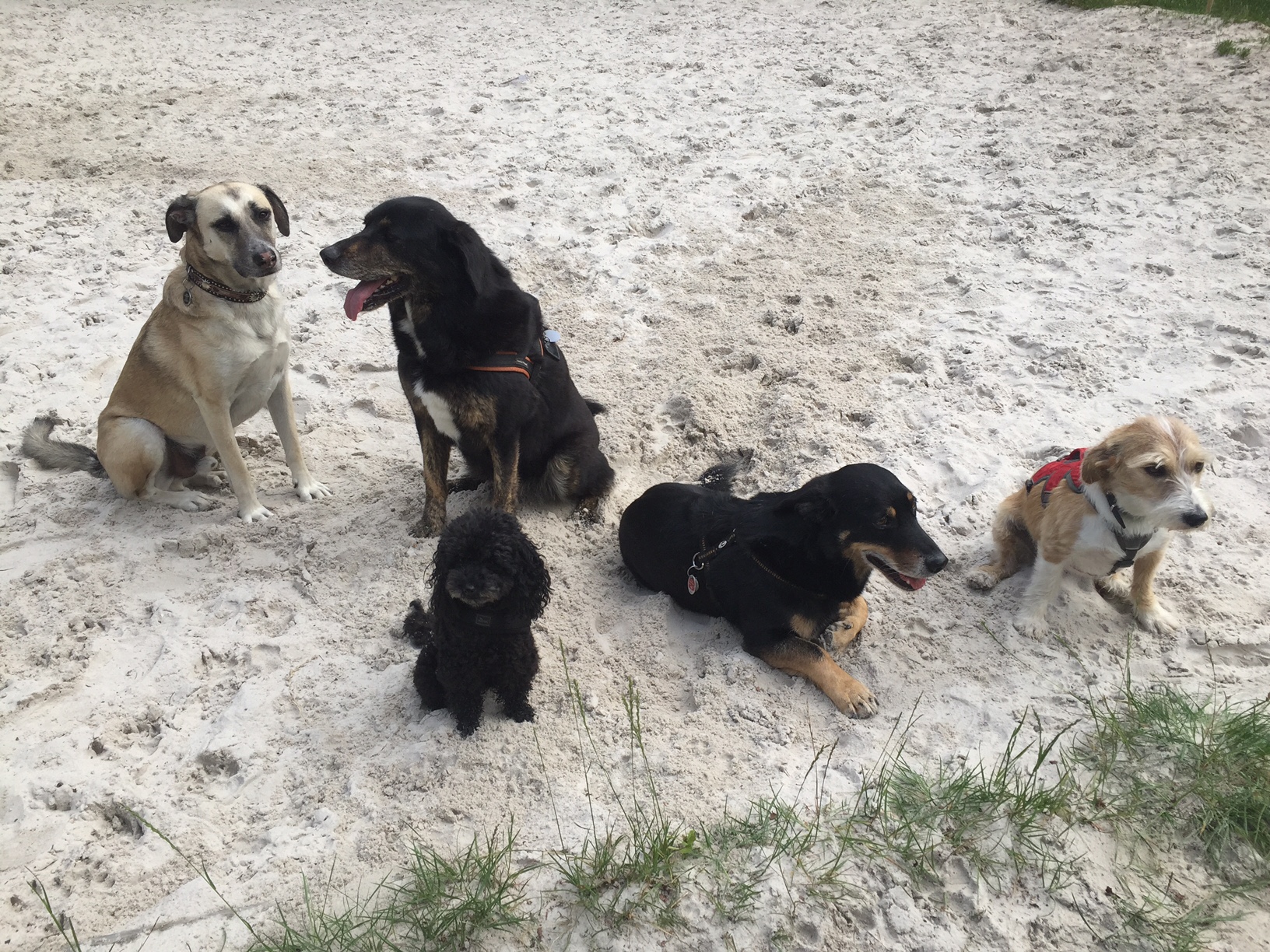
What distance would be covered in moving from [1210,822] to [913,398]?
2.72 meters

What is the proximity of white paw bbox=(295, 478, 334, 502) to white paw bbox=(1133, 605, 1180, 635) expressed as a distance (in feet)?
13.2

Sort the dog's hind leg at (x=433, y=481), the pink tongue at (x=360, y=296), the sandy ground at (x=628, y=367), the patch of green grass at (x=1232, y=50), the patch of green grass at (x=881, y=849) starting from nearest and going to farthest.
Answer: the patch of green grass at (x=881, y=849) < the sandy ground at (x=628, y=367) < the pink tongue at (x=360, y=296) < the dog's hind leg at (x=433, y=481) < the patch of green grass at (x=1232, y=50)

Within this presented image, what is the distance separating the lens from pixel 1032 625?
3607 millimetres

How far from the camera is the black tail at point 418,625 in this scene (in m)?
3.39

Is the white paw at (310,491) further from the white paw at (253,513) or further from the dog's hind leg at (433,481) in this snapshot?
the dog's hind leg at (433,481)

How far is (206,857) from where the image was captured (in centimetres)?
277

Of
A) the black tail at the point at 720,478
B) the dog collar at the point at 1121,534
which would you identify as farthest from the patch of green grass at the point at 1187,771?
the black tail at the point at 720,478

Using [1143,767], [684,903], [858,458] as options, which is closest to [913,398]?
[858,458]

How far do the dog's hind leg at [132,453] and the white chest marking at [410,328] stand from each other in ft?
4.79

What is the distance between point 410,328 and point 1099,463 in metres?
3.05

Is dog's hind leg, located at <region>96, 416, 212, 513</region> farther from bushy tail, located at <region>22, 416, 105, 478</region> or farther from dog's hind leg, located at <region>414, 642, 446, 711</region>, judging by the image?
dog's hind leg, located at <region>414, 642, 446, 711</region>

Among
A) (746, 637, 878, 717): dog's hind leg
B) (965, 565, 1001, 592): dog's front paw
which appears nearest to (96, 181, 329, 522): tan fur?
(746, 637, 878, 717): dog's hind leg

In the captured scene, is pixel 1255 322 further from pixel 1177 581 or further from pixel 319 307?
pixel 319 307

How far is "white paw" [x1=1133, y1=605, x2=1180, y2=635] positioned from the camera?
356cm
